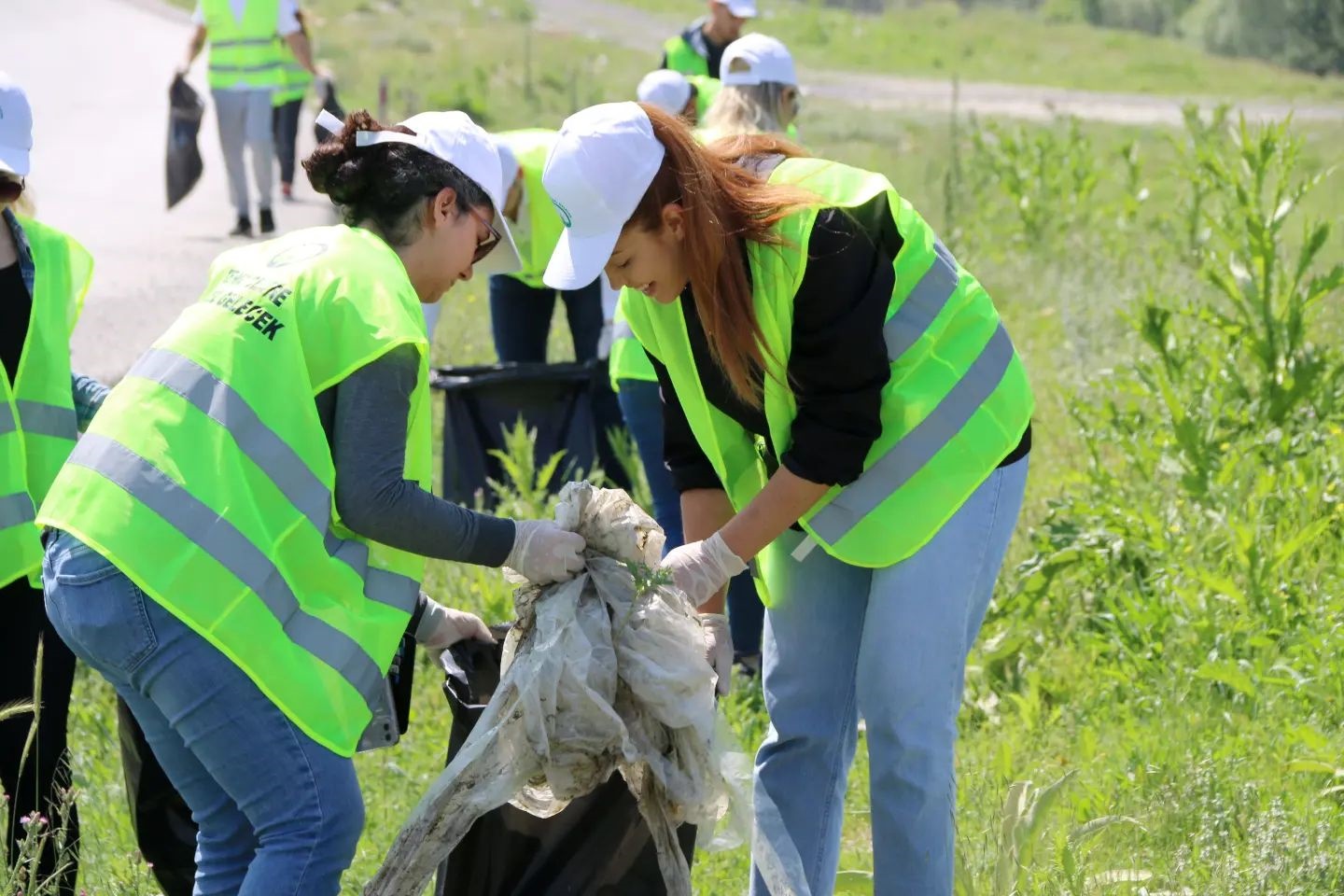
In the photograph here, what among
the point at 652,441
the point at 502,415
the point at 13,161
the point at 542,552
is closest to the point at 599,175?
the point at 542,552

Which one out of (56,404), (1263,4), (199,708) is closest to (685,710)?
(199,708)

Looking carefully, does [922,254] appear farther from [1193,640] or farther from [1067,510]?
[1067,510]

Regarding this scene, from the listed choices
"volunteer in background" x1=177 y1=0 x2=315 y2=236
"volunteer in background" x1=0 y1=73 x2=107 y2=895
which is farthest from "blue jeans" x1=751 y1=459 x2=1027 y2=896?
"volunteer in background" x1=177 y1=0 x2=315 y2=236

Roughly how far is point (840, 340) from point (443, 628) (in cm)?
94

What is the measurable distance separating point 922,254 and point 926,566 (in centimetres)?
53

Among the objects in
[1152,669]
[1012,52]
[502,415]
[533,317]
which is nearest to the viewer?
[1152,669]

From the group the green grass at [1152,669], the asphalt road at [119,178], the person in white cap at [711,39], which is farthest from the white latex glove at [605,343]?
the person in white cap at [711,39]

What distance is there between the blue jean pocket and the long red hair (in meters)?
0.95

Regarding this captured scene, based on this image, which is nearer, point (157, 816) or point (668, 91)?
point (157, 816)

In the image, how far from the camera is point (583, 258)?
2.60 m

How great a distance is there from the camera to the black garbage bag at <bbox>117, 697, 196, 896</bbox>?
308cm

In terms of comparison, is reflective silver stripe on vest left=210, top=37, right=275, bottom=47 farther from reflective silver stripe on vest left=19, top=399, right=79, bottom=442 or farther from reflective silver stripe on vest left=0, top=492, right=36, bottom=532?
reflective silver stripe on vest left=0, top=492, right=36, bottom=532

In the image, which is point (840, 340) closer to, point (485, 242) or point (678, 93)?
point (485, 242)

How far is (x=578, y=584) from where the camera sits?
8.97 feet
